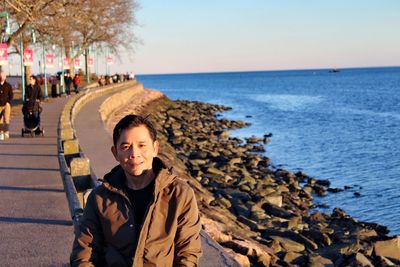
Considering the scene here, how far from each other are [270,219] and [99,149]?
14.0 feet

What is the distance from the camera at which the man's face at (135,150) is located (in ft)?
12.2

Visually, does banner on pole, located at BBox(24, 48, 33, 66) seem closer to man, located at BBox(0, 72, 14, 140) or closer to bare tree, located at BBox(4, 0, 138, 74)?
bare tree, located at BBox(4, 0, 138, 74)

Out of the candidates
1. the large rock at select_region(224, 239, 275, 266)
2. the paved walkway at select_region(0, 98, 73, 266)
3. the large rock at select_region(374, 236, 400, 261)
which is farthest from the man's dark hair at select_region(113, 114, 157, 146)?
the large rock at select_region(374, 236, 400, 261)

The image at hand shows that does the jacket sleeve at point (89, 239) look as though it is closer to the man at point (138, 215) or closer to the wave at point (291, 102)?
the man at point (138, 215)

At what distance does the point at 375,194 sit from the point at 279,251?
33.4 ft

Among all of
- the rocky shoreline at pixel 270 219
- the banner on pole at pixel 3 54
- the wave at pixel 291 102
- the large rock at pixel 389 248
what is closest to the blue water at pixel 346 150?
the rocky shoreline at pixel 270 219

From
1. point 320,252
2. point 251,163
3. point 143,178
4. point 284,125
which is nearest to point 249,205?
point 320,252

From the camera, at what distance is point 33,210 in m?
8.84

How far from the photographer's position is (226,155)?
84.7 feet

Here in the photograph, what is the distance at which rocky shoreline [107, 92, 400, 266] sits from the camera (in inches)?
394

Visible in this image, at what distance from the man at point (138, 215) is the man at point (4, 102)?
1301 cm

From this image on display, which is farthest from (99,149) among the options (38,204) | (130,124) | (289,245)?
(130,124)

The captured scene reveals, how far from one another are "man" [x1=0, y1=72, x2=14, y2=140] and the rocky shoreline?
492cm

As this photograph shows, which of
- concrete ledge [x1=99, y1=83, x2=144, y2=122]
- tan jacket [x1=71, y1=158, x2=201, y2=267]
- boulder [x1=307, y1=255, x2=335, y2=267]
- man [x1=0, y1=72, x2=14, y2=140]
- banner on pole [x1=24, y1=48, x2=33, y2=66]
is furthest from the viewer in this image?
concrete ledge [x1=99, y1=83, x2=144, y2=122]
